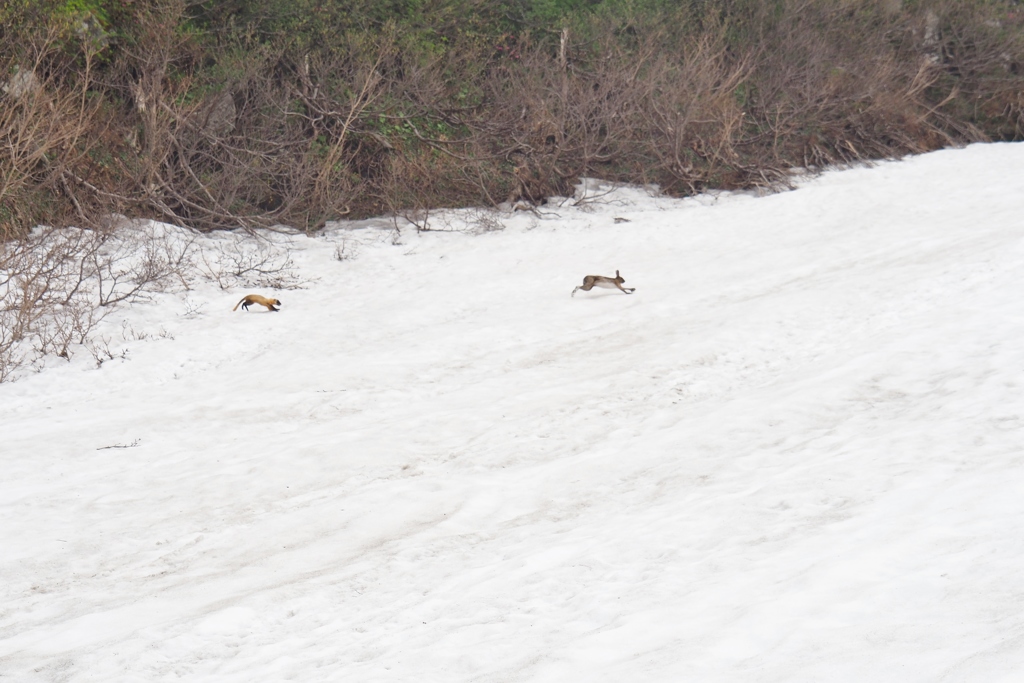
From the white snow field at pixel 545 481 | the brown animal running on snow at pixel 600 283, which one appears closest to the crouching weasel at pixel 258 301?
the white snow field at pixel 545 481

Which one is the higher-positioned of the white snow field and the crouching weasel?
the white snow field

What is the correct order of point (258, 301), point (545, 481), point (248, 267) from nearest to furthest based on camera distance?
1. point (545, 481)
2. point (258, 301)
3. point (248, 267)

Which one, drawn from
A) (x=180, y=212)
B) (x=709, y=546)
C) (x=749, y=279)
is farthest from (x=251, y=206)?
(x=709, y=546)

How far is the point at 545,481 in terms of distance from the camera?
6215 millimetres

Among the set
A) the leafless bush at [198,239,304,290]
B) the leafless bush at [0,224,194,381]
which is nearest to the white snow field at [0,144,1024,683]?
the leafless bush at [0,224,194,381]

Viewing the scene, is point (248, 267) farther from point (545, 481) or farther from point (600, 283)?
point (545, 481)

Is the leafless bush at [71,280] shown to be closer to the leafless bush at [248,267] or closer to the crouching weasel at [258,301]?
the leafless bush at [248,267]

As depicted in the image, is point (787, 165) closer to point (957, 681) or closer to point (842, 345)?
point (842, 345)

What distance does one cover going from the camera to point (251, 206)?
15523 millimetres

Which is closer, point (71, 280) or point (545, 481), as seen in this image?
point (545, 481)

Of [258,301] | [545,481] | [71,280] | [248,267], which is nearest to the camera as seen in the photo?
[545,481]

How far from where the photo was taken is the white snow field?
12.9ft

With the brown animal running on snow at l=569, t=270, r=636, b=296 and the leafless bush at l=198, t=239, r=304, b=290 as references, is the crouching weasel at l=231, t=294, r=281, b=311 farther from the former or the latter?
the brown animal running on snow at l=569, t=270, r=636, b=296

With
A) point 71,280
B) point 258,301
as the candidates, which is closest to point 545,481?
point 258,301
